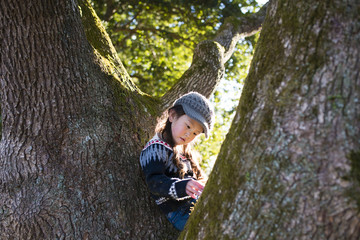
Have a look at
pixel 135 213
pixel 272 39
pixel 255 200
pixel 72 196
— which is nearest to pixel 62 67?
pixel 72 196

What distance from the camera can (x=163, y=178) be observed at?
2.37m

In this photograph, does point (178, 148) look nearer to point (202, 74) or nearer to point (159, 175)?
point (159, 175)

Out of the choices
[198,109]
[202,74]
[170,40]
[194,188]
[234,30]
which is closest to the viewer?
[194,188]

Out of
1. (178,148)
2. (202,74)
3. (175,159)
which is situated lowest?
(175,159)

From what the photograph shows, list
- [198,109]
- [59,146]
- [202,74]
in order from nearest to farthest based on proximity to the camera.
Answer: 1. [59,146]
2. [198,109]
3. [202,74]

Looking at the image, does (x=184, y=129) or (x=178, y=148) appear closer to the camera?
(x=184, y=129)

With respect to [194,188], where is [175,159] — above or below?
above

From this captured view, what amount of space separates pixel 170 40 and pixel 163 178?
241 inches

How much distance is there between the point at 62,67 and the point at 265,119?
1.67m

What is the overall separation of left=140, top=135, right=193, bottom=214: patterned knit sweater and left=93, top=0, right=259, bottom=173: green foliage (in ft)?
16.0

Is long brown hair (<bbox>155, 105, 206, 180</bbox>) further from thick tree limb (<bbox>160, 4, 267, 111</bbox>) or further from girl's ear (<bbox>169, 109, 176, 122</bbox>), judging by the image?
thick tree limb (<bbox>160, 4, 267, 111</bbox>)

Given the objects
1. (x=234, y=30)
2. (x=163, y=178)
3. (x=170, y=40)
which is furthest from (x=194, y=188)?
(x=170, y=40)

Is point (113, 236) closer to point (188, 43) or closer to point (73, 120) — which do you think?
point (73, 120)

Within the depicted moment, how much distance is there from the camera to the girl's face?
2699 mm
